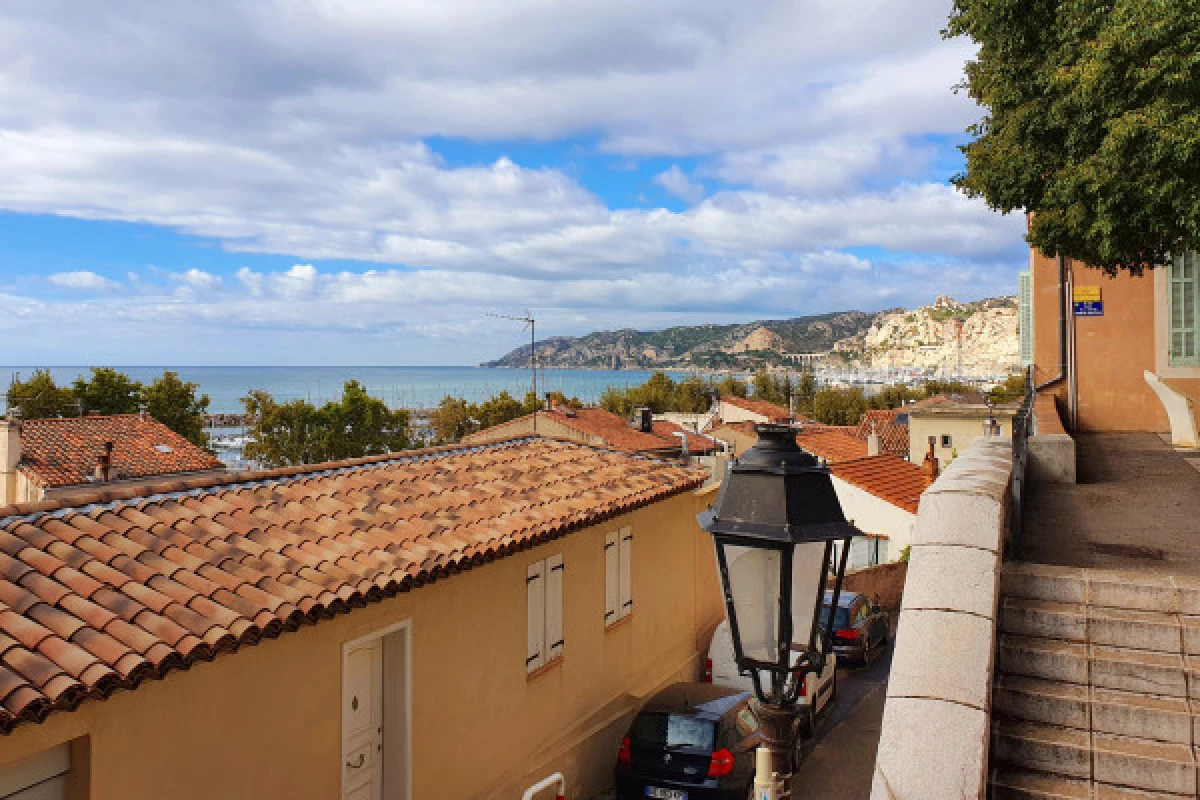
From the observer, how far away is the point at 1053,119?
10.3 meters

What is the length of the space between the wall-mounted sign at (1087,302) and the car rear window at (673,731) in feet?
38.0

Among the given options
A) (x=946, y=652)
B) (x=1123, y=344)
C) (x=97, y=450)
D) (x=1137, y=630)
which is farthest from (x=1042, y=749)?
(x=97, y=450)

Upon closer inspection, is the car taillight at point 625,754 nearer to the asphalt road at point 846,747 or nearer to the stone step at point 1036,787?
the asphalt road at point 846,747

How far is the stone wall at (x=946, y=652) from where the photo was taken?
13.6ft

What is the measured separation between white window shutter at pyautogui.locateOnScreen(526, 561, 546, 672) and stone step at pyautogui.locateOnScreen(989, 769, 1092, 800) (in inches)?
245

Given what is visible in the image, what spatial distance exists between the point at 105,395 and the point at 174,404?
385 cm

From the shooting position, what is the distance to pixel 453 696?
866 cm

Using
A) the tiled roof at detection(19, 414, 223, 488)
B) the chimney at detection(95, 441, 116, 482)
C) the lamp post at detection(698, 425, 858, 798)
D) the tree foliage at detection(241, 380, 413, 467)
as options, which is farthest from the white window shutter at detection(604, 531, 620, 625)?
the tree foliage at detection(241, 380, 413, 467)

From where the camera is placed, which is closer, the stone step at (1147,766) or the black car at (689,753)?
the stone step at (1147,766)

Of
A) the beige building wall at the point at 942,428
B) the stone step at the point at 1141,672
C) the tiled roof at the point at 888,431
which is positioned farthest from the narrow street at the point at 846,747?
the tiled roof at the point at 888,431

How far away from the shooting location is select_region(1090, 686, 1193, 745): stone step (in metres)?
4.75

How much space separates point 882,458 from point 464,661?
24923 mm

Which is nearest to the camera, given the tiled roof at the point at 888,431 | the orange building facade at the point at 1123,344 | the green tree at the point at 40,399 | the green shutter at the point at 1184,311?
the green shutter at the point at 1184,311

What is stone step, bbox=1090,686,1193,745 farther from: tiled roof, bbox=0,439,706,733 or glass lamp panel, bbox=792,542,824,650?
tiled roof, bbox=0,439,706,733
